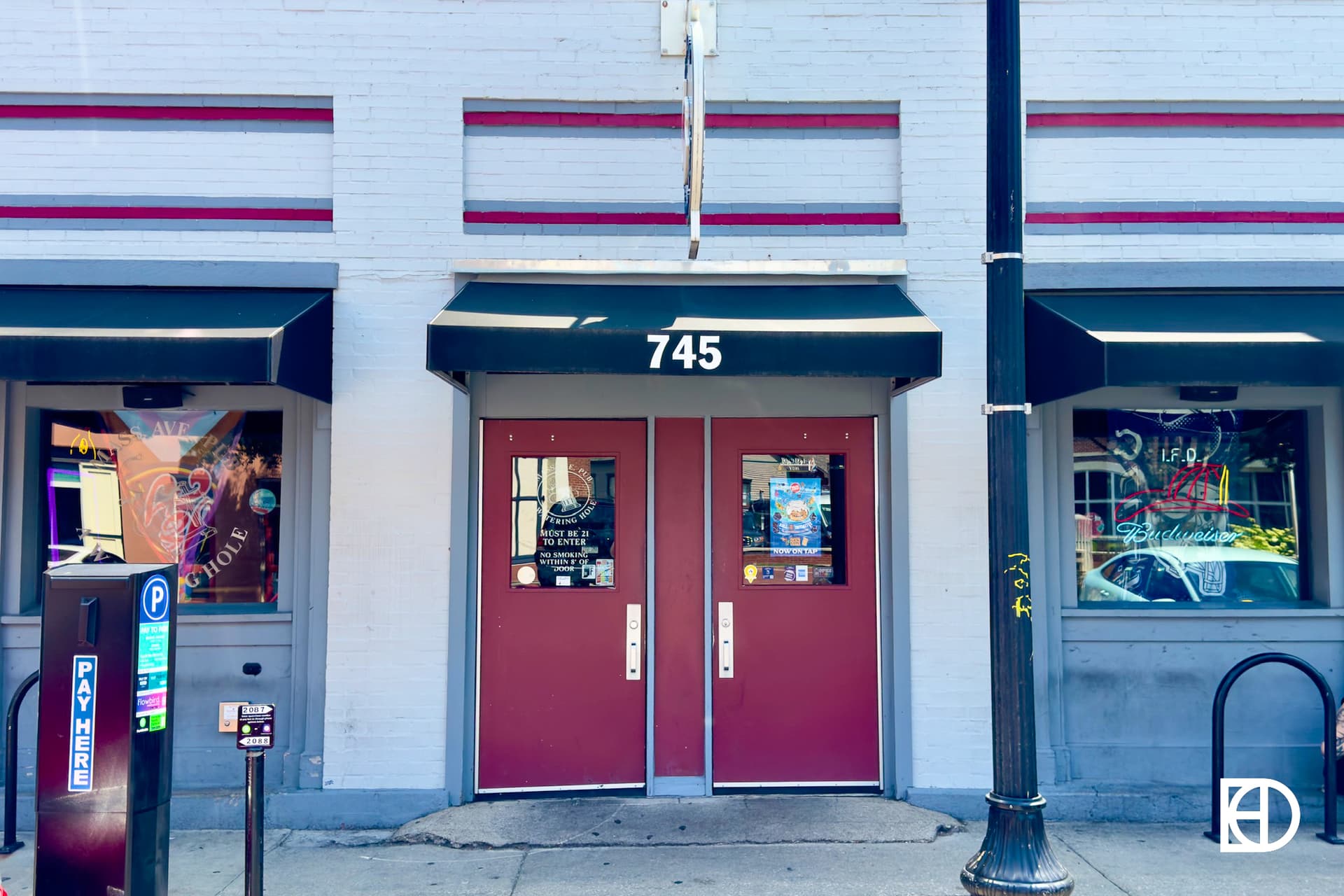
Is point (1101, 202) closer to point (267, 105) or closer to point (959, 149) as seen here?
point (959, 149)

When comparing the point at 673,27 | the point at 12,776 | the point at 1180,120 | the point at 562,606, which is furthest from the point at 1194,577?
the point at 12,776

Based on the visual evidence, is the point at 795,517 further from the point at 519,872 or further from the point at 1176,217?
the point at 1176,217

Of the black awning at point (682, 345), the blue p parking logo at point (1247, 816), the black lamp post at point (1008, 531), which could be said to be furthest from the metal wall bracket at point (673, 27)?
the blue p parking logo at point (1247, 816)

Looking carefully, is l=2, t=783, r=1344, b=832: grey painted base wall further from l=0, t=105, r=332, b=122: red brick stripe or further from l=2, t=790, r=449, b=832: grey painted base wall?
l=0, t=105, r=332, b=122: red brick stripe

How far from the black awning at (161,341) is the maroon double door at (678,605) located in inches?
52.7

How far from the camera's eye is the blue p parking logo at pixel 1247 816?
231 inches

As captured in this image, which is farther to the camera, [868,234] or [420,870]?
[868,234]

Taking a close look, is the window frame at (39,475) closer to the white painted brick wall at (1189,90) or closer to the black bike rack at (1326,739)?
the white painted brick wall at (1189,90)

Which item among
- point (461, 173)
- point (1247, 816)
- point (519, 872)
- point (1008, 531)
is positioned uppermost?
point (461, 173)

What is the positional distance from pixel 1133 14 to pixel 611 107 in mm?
3433

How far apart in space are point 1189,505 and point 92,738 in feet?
21.1

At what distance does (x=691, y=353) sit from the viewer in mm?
5555

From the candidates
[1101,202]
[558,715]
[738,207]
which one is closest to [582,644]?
[558,715]

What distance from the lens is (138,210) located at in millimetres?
6523
